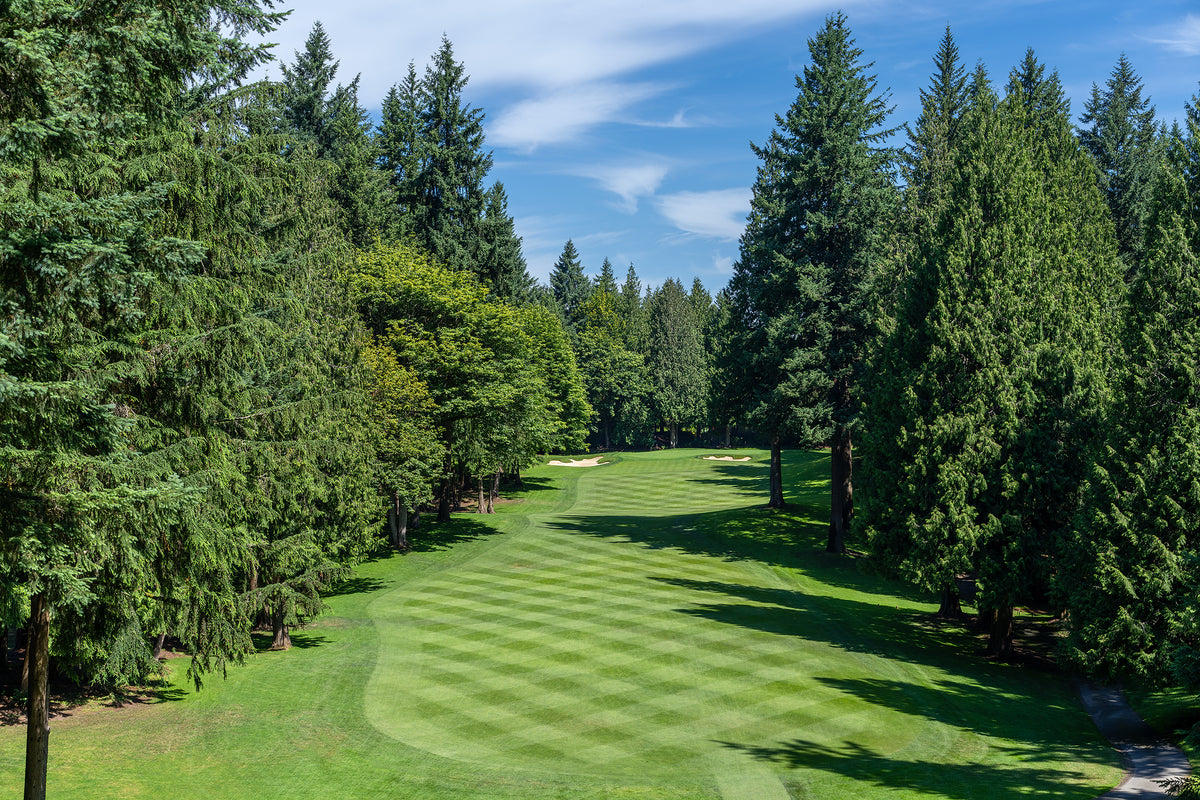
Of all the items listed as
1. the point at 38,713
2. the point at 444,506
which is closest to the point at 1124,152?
the point at 444,506

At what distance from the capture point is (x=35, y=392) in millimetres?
9656

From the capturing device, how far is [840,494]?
39.8m

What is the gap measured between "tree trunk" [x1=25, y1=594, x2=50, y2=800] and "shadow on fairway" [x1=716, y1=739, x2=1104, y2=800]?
13155 millimetres

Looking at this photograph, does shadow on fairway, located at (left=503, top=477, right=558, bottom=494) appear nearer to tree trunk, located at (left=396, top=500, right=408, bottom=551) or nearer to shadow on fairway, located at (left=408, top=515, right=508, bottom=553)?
shadow on fairway, located at (left=408, top=515, right=508, bottom=553)

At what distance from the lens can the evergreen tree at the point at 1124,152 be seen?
161 feet

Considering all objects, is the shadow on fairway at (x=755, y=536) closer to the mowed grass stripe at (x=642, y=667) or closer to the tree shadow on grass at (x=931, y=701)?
the mowed grass stripe at (x=642, y=667)

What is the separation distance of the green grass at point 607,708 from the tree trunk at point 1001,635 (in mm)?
891

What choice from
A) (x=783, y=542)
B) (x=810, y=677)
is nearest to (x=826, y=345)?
(x=783, y=542)

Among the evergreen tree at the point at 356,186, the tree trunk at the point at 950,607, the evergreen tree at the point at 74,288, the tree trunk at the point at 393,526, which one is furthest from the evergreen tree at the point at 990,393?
the evergreen tree at the point at 356,186

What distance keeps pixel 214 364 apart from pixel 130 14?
6.05m

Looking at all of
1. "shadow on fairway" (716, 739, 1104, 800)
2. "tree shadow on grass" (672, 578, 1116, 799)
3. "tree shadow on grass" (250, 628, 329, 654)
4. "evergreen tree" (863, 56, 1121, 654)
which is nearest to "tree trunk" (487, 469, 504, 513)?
"tree shadow on grass" (672, 578, 1116, 799)

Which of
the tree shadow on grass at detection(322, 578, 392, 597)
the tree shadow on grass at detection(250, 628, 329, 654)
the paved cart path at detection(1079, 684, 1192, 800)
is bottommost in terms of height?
the tree shadow on grass at detection(250, 628, 329, 654)

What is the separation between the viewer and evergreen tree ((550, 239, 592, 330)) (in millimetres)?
103000

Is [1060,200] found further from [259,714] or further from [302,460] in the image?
[259,714]
